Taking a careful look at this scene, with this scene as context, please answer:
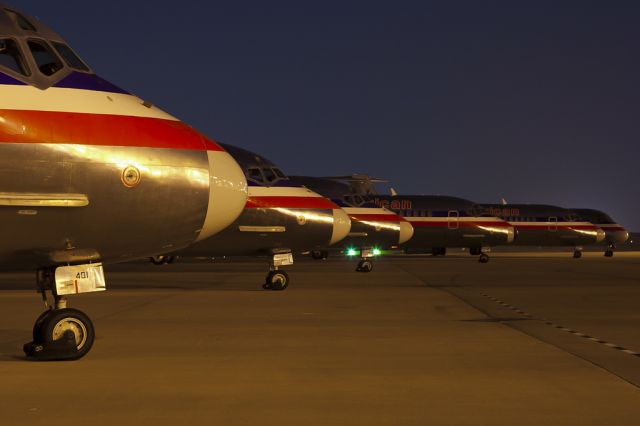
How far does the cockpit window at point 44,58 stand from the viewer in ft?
36.1

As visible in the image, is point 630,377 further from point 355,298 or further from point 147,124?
point 355,298

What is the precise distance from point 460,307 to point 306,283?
9.96 metres

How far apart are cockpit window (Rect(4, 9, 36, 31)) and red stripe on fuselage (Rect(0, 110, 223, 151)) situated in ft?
3.77

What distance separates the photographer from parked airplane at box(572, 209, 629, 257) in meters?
71.9

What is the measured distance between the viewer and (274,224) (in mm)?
25031

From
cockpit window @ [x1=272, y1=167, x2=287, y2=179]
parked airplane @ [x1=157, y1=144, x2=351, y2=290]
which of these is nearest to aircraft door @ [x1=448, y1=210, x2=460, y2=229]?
parked airplane @ [x1=157, y1=144, x2=351, y2=290]

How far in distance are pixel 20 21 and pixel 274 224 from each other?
14371 mm

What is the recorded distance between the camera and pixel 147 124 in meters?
11.3

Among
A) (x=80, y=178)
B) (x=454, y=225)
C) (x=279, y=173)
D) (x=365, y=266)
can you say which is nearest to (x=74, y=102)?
(x=80, y=178)

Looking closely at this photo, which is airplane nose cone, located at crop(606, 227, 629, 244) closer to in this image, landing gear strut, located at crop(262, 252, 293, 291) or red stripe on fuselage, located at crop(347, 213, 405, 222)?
red stripe on fuselage, located at crop(347, 213, 405, 222)

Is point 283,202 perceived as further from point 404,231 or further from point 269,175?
point 404,231

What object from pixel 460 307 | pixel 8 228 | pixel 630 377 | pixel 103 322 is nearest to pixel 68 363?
pixel 8 228

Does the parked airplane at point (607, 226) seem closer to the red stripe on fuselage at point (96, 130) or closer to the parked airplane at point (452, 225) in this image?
the parked airplane at point (452, 225)

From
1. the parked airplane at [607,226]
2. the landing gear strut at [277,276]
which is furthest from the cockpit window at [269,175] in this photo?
the parked airplane at [607,226]
